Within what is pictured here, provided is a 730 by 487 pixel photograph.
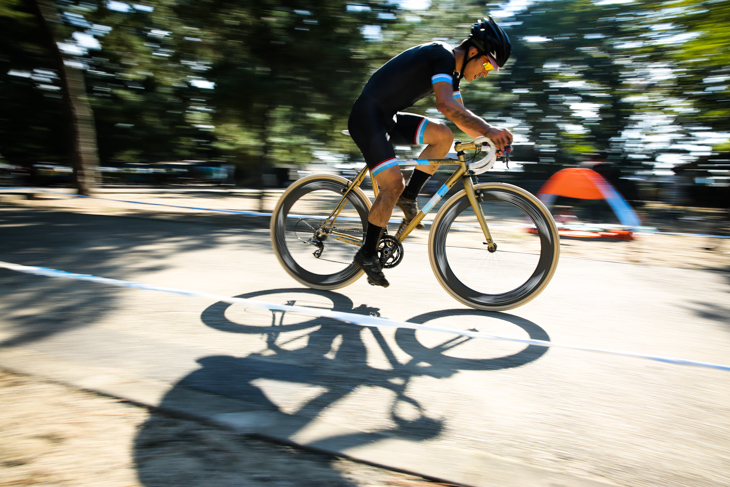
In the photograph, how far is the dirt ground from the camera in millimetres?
1696

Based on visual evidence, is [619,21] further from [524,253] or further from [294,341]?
[294,341]

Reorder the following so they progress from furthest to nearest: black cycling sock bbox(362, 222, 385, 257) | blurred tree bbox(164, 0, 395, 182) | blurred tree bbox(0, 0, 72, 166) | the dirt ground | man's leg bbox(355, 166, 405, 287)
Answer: blurred tree bbox(0, 0, 72, 166), blurred tree bbox(164, 0, 395, 182), black cycling sock bbox(362, 222, 385, 257), man's leg bbox(355, 166, 405, 287), the dirt ground

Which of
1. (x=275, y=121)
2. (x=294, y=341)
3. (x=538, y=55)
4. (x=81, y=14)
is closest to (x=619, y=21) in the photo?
(x=538, y=55)

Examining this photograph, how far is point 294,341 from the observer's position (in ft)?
10.00

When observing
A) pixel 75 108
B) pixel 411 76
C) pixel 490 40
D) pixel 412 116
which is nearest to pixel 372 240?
pixel 412 116

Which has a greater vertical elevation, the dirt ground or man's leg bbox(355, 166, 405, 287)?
man's leg bbox(355, 166, 405, 287)

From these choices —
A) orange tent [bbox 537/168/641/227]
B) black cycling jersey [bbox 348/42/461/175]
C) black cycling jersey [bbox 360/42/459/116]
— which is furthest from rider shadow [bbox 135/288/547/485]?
orange tent [bbox 537/168/641/227]

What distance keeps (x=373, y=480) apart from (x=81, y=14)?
14019 mm

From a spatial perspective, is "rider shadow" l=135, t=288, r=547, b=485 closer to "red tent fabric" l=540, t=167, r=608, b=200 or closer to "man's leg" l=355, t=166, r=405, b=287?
"man's leg" l=355, t=166, r=405, b=287

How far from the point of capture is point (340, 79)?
1024cm

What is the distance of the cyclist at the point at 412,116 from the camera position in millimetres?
3521

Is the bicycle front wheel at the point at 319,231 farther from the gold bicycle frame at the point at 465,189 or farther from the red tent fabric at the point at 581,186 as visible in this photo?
the red tent fabric at the point at 581,186

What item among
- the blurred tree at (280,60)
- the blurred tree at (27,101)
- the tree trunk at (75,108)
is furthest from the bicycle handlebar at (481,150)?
the blurred tree at (27,101)

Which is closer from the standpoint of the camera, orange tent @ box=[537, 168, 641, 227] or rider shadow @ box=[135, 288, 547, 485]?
rider shadow @ box=[135, 288, 547, 485]
